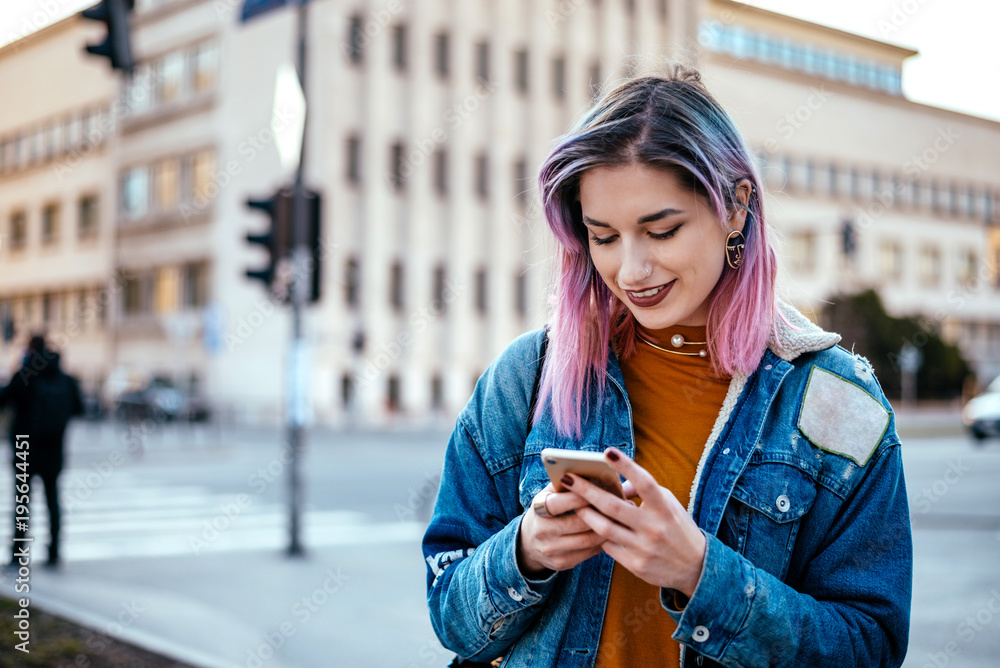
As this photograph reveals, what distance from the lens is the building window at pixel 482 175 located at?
41500mm

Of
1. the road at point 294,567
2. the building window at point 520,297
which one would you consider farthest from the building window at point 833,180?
the road at point 294,567

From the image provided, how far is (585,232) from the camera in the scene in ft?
6.68

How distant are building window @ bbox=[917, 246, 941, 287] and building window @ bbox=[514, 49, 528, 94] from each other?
2840 centimetres

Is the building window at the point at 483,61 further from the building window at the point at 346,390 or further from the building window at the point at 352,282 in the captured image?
the building window at the point at 346,390

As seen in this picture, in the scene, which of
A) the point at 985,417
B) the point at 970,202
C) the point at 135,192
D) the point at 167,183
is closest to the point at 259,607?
the point at 985,417

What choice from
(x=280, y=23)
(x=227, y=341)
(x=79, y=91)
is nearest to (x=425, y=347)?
(x=227, y=341)

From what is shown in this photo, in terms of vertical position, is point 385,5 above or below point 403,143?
above

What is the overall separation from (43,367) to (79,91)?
4136 centimetres

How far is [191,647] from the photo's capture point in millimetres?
6160

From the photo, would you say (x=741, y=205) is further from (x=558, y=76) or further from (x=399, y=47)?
(x=558, y=76)

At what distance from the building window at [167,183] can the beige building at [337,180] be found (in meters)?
0.09

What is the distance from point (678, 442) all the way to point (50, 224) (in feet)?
168

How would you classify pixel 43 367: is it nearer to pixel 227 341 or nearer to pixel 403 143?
pixel 227 341

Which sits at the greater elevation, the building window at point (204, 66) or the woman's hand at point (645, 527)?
the building window at point (204, 66)
